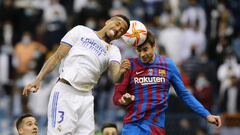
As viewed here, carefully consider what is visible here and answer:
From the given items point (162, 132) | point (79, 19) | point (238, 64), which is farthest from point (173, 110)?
point (162, 132)

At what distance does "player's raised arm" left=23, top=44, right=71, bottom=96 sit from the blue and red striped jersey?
795mm

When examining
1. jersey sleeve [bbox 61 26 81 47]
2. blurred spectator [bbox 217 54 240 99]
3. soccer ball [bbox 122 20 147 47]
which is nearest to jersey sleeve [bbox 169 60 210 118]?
soccer ball [bbox 122 20 147 47]

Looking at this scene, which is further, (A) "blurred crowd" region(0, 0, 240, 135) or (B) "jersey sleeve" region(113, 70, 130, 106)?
(A) "blurred crowd" region(0, 0, 240, 135)

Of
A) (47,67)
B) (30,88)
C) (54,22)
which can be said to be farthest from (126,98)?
(54,22)

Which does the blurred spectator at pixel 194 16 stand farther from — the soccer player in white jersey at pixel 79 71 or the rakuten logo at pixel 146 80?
the soccer player in white jersey at pixel 79 71

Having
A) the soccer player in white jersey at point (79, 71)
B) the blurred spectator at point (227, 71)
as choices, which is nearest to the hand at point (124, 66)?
the soccer player in white jersey at point (79, 71)

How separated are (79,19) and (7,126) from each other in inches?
145

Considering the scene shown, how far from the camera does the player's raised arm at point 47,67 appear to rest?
407 inches

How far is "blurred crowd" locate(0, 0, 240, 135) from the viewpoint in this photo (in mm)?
18703

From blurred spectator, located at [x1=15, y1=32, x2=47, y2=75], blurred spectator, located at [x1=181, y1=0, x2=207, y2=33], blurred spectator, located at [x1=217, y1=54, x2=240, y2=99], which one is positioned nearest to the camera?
blurred spectator, located at [x1=217, y1=54, x2=240, y2=99]

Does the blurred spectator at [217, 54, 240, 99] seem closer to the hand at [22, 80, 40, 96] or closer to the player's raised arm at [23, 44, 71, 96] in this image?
the player's raised arm at [23, 44, 71, 96]

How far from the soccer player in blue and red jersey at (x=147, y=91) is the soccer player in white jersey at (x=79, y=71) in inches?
13.3

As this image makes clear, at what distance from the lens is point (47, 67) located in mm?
10539

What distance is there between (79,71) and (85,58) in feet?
0.58
